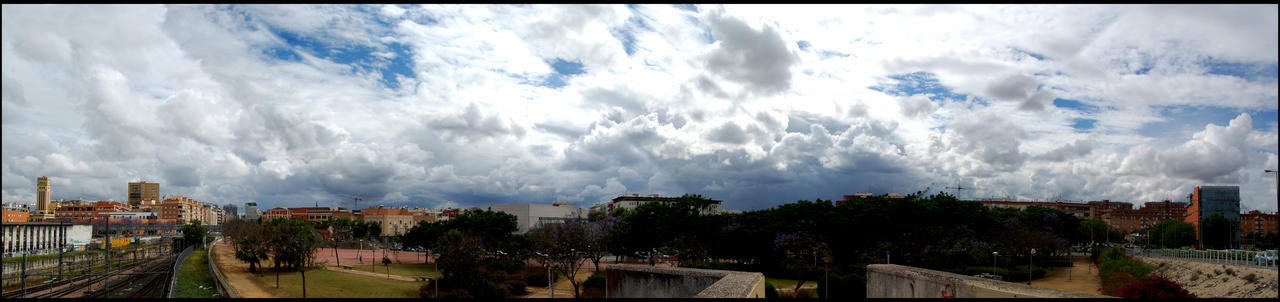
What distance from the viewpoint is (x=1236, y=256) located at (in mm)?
32812

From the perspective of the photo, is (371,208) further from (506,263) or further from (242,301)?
(242,301)

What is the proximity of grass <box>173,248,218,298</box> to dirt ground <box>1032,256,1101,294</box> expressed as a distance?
40.8 m

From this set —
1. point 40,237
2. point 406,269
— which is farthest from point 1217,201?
point 40,237

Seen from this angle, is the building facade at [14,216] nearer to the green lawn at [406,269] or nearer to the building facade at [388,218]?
the building facade at [388,218]

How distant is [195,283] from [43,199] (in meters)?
95.6

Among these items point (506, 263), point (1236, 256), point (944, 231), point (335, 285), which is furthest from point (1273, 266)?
point (335, 285)

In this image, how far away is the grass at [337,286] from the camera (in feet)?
110

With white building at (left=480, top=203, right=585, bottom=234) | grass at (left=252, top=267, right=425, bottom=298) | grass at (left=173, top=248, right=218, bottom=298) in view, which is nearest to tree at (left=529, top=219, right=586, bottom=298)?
grass at (left=252, top=267, right=425, bottom=298)

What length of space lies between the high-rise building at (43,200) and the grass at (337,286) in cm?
7441

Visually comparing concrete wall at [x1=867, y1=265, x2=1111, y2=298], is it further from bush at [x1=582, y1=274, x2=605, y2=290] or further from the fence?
the fence

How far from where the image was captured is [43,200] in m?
102

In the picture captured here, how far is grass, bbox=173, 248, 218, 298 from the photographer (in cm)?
3105

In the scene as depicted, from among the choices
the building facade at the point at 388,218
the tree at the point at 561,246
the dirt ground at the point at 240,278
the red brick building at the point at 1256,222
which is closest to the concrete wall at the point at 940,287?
the tree at the point at 561,246

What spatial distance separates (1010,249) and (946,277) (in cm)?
3057
